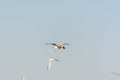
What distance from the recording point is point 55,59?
18062cm

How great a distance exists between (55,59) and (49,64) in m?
3.97

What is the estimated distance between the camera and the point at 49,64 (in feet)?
604

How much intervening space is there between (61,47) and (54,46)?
150 cm

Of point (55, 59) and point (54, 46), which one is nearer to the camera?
point (55, 59)

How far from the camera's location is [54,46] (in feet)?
631

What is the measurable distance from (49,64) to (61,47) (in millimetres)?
9221

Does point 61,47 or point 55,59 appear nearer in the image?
point 55,59

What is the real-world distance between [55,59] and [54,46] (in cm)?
1189

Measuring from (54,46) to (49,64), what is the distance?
8803 millimetres

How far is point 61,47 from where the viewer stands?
19250cm
